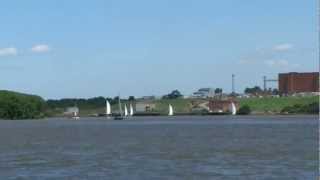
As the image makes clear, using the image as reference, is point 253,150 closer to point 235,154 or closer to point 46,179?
point 235,154

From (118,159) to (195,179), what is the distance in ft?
59.0

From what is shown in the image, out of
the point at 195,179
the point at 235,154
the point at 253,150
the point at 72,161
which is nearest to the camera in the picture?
the point at 195,179

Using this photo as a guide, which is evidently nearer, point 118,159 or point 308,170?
point 308,170

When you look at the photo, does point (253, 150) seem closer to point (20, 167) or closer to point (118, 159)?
point (118, 159)

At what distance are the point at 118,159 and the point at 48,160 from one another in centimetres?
536

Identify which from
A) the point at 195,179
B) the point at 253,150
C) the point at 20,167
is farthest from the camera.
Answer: the point at 253,150

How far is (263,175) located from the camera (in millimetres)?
51094

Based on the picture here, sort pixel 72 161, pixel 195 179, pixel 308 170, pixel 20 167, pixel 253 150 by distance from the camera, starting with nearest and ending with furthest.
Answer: pixel 195 179 < pixel 308 170 < pixel 20 167 < pixel 72 161 < pixel 253 150

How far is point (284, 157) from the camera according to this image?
219ft

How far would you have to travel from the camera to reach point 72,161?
6544 centimetres

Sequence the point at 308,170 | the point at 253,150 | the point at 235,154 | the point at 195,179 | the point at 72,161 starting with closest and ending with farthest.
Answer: the point at 195,179 < the point at 308,170 < the point at 72,161 < the point at 235,154 < the point at 253,150

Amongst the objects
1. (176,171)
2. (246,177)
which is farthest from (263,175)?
(176,171)

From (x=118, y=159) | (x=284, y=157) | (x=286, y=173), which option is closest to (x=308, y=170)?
(x=286, y=173)

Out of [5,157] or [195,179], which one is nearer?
[195,179]
